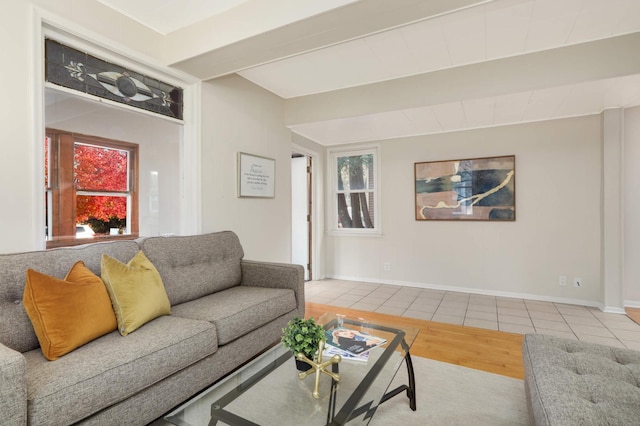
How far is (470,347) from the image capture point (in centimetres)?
269

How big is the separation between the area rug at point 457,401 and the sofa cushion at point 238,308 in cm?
93

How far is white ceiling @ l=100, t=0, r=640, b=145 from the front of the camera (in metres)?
2.12

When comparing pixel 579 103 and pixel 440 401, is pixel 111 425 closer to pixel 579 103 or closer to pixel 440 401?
pixel 440 401

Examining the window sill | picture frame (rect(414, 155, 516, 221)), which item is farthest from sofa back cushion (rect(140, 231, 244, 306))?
picture frame (rect(414, 155, 516, 221))

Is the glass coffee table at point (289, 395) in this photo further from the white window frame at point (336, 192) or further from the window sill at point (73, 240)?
the white window frame at point (336, 192)

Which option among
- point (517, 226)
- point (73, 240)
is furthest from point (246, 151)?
point (517, 226)

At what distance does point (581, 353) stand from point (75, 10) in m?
3.44

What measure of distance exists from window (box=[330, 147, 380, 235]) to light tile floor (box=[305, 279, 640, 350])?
1039 mm

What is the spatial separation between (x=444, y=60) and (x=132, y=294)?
3005 mm

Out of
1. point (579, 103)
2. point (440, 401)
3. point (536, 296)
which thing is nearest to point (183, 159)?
point (440, 401)

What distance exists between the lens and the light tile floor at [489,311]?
3.08 m

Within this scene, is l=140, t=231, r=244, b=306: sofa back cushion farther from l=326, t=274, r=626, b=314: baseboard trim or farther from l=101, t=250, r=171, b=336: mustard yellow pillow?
l=326, t=274, r=626, b=314: baseboard trim

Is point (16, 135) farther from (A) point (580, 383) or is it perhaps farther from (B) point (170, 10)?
(A) point (580, 383)

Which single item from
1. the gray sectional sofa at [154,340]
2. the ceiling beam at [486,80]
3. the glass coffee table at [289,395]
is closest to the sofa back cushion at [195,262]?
the gray sectional sofa at [154,340]
